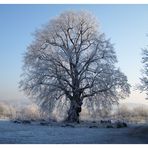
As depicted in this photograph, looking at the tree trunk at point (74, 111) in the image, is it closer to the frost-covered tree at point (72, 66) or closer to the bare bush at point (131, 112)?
the frost-covered tree at point (72, 66)

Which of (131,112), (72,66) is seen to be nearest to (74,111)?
(72,66)

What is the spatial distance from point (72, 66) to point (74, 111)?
3.97 m

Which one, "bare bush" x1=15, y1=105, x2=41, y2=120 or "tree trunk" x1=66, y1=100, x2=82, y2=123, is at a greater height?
"bare bush" x1=15, y1=105, x2=41, y2=120

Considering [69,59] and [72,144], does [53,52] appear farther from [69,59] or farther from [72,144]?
[72,144]

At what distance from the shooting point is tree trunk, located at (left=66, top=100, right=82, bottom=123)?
3841 cm

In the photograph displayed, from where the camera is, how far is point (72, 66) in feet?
128

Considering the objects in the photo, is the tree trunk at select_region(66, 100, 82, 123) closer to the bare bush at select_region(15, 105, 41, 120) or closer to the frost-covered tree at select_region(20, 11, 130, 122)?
the frost-covered tree at select_region(20, 11, 130, 122)

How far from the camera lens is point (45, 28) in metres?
40.0

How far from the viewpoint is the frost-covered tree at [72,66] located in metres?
38.2

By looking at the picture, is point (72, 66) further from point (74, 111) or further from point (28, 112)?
point (28, 112)

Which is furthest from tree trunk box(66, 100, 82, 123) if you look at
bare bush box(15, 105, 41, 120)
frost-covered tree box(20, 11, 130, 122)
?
bare bush box(15, 105, 41, 120)

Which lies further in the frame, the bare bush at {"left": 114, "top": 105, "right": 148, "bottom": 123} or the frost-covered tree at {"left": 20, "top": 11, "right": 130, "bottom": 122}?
the bare bush at {"left": 114, "top": 105, "right": 148, "bottom": 123}

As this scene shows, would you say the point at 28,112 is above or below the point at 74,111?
above

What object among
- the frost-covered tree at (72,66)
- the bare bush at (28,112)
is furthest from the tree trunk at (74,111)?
the bare bush at (28,112)
